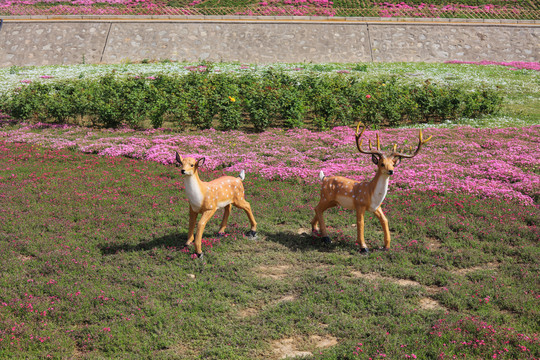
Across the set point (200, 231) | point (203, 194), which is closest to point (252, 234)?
point (200, 231)

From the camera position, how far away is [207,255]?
893 centimetres

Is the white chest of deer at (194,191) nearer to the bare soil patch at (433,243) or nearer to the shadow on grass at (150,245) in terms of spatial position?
the shadow on grass at (150,245)

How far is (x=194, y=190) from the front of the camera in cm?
857

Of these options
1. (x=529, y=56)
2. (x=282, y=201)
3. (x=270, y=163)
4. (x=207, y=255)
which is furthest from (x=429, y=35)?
(x=207, y=255)

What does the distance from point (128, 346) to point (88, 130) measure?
13742mm

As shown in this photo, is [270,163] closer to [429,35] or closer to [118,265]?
[118,265]

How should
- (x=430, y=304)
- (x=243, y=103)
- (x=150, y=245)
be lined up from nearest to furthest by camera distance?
1. (x=430, y=304)
2. (x=150, y=245)
3. (x=243, y=103)

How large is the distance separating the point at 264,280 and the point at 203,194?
1.91 m

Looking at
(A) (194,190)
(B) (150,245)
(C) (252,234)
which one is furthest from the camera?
(C) (252,234)

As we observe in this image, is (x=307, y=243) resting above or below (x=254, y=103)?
below

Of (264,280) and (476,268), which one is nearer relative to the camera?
(264,280)

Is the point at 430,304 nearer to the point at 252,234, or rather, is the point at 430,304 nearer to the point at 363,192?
the point at 363,192

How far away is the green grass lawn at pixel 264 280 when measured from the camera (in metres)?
6.48

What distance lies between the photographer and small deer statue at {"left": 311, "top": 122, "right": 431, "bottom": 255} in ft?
28.1
